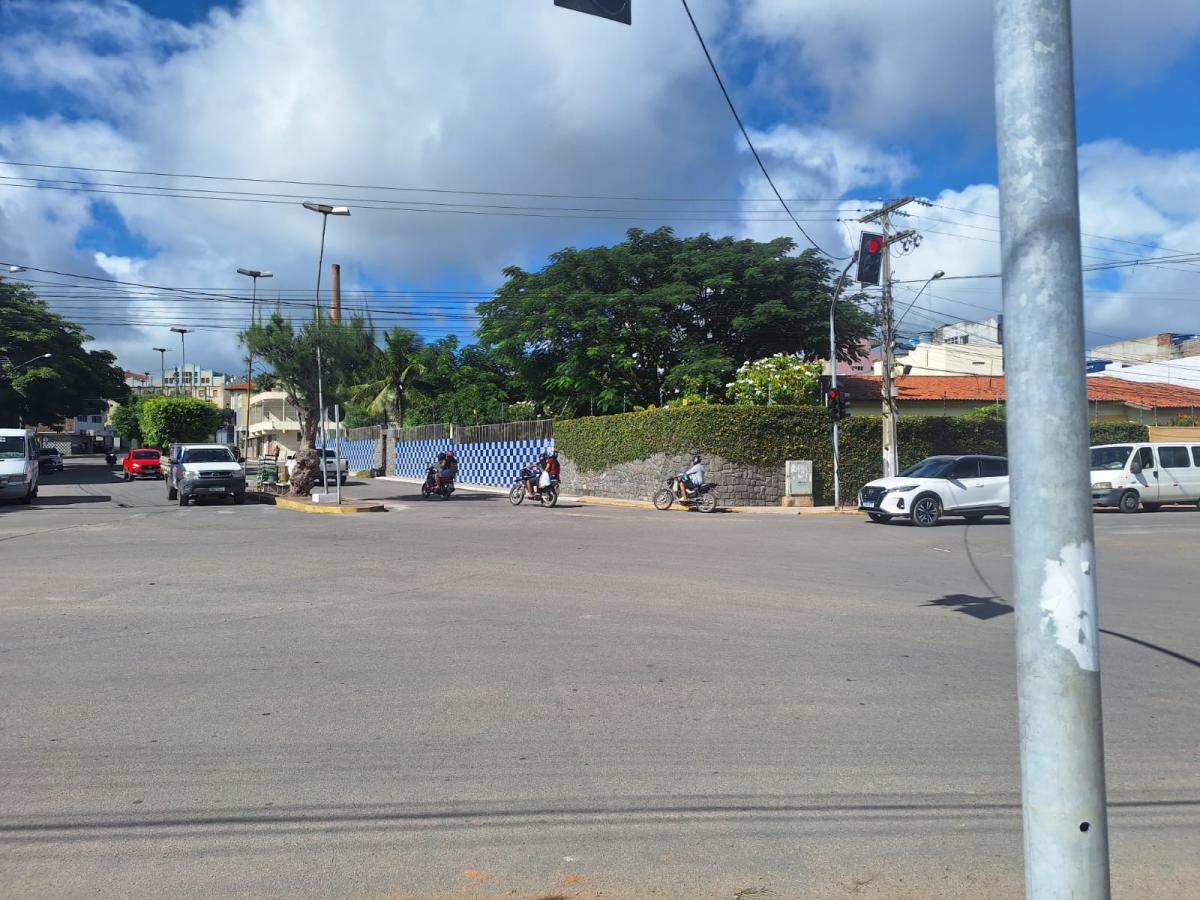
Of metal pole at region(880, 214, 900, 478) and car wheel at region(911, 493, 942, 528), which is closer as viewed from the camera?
car wheel at region(911, 493, 942, 528)

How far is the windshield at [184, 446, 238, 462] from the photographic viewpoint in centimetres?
2886

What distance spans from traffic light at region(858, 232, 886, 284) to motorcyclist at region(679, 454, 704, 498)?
652cm

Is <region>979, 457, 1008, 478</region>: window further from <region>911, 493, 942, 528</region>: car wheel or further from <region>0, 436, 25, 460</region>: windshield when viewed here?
<region>0, 436, 25, 460</region>: windshield

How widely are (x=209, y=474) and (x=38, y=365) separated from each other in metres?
33.5

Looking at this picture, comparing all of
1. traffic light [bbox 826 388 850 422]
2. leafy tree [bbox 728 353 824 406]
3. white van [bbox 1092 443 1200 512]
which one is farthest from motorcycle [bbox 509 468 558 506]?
white van [bbox 1092 443 1200 512]

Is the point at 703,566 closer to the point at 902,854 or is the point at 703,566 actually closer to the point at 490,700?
the point at 490,700

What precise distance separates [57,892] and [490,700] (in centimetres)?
296

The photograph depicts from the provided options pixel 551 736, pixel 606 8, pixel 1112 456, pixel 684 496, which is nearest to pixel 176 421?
pixel 684 496

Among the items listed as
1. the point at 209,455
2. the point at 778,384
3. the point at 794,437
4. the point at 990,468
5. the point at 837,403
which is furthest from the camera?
the point at 778,384

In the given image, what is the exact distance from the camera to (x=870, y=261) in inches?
940

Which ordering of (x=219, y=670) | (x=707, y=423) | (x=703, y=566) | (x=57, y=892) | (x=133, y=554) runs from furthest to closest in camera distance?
(x=707, y=423), (x=133, y=554), (x=703, y=566), (x=219, y=670), (x=57, y=892)

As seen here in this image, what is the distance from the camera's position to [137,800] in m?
4.58

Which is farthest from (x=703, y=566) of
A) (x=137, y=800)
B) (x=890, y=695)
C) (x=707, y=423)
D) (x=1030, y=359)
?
(x=707, y=423)

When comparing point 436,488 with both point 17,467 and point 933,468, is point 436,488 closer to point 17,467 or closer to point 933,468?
point 17,467
